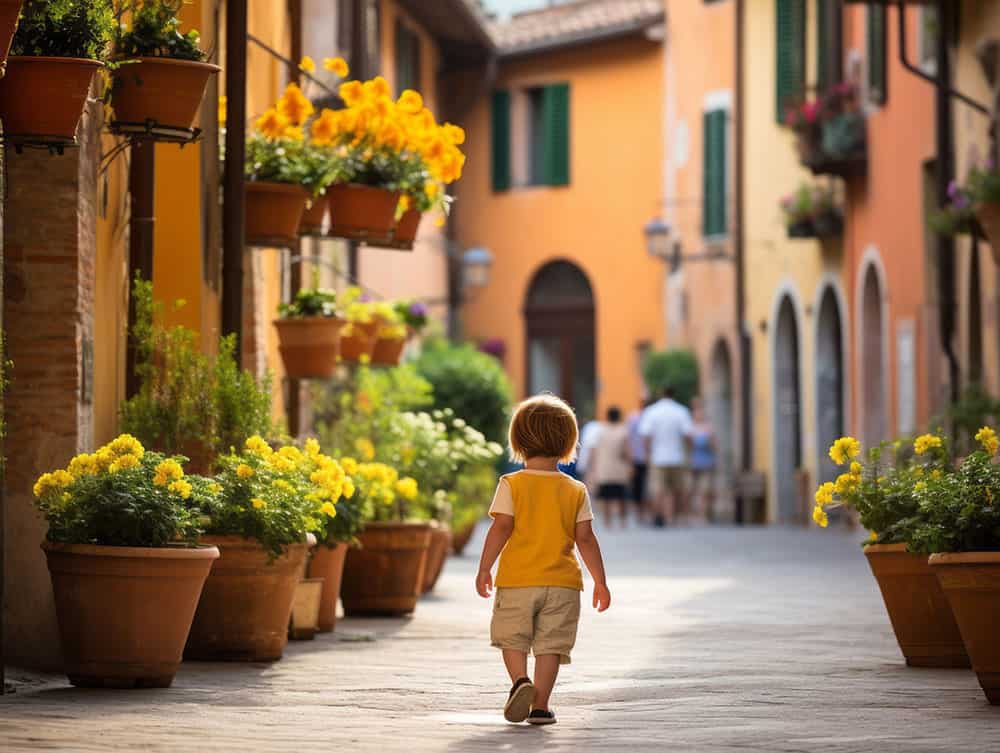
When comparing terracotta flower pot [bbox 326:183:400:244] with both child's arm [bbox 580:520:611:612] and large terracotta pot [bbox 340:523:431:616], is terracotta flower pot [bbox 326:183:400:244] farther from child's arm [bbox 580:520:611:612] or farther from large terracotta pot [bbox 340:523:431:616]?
child's arm [bbox 580:520:611:612]

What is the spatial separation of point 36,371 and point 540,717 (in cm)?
267

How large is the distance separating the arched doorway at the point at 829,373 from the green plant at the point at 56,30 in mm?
19273

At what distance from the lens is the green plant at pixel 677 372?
1260 inches

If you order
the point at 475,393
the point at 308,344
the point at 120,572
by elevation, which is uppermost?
the point at 308,344

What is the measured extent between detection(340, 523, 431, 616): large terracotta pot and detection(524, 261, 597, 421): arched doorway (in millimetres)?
22280

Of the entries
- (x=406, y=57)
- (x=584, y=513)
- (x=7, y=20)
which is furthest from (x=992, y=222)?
(x=406, y=57)

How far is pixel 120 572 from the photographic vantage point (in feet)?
27.2

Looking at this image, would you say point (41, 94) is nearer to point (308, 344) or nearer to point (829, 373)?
point (308, 344)

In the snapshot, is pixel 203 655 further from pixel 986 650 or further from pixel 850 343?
pixel 850 343

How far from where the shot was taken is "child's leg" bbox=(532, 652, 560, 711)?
7.65 metres

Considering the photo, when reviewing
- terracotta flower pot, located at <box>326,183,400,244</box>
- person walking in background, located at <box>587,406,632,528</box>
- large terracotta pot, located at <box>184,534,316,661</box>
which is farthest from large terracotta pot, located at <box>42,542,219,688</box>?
person walking in background, located at <box>587,406,632,528</box>

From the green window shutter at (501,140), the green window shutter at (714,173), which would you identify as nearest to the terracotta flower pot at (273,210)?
the green window shutter at (714,173)

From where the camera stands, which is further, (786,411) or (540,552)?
(786,411)

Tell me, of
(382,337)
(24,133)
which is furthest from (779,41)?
(24,133)
